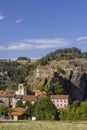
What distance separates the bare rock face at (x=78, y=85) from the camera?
152 m

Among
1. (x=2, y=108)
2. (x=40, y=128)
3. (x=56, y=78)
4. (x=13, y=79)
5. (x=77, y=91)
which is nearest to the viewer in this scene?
(x=40, y=128)

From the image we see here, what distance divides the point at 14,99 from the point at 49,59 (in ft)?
223

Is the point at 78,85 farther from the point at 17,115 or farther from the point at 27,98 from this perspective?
the point at 17,115

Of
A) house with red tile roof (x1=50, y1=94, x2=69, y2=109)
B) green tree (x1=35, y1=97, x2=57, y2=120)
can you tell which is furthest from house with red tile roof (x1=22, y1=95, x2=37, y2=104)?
green tree (x1=35, y1=97, x2=57, y2=120)

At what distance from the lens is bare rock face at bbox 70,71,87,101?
152 m

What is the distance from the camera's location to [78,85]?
155875 millimetres

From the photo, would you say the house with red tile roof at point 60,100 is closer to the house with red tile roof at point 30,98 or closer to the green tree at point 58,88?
the green tree at point 58,88

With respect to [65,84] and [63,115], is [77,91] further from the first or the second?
[63,115]

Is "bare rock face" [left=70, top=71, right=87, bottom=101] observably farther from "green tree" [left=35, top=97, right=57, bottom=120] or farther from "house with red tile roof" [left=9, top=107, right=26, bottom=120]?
"green tree" [left=35, top=97, right=57, bottom=120]

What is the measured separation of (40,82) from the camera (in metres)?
148

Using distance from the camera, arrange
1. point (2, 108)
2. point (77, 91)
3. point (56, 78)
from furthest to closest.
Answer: point (77, 91) → point (56, 78) → point (2, 108)

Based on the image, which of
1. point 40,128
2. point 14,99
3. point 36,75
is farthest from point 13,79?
point 40,128

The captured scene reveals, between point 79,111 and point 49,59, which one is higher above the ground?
point 49,59

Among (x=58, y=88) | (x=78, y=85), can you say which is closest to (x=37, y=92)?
(x=58, y=88)
